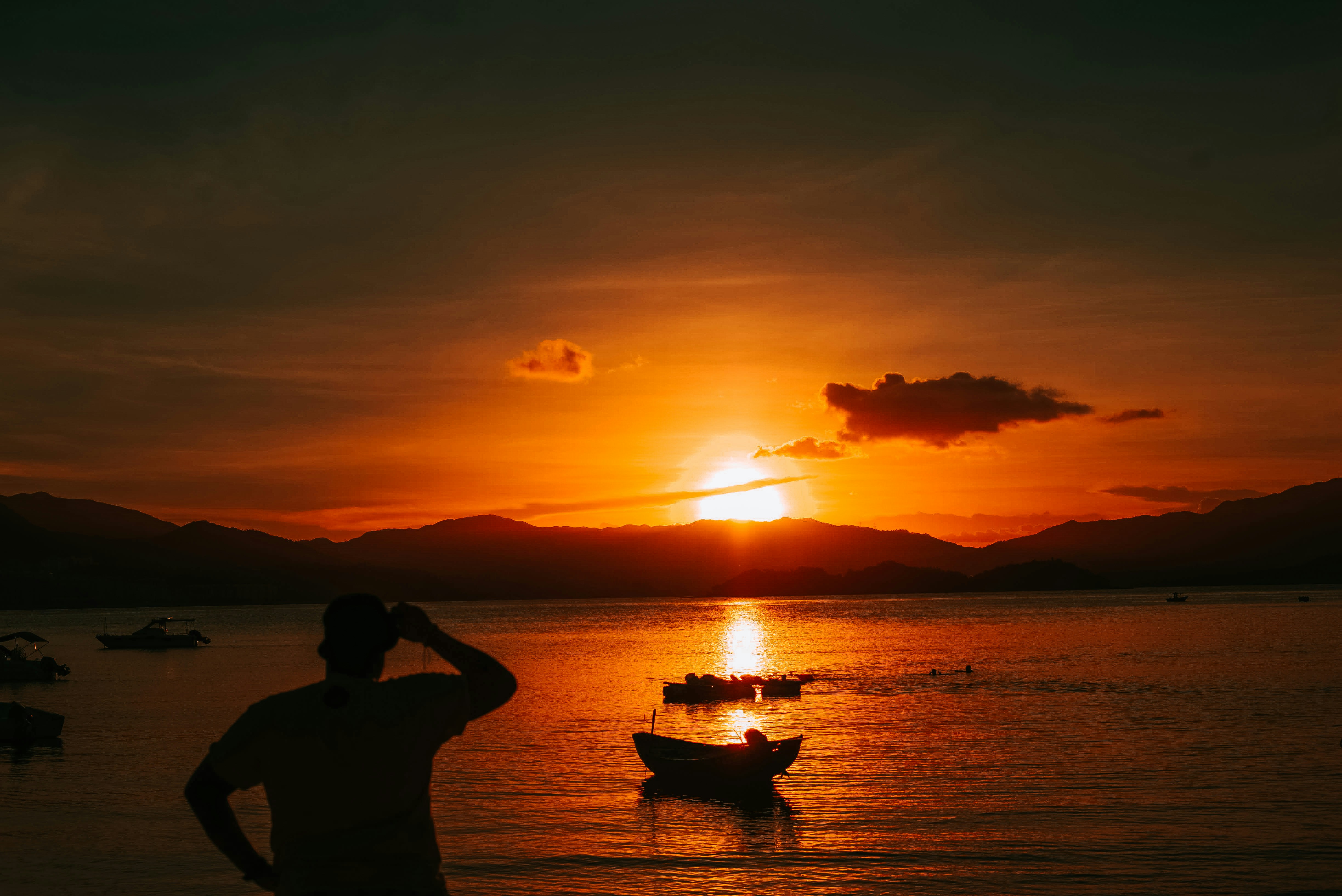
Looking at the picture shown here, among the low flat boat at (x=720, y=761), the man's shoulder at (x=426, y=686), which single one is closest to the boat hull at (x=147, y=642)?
the low flat boat at (x=720, y=761)

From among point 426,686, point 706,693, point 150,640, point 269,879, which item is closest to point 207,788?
point 269,879

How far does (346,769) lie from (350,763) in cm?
4

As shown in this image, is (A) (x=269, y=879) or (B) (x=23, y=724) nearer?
(A) (x=269, y=879)

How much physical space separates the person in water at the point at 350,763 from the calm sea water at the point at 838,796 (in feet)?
88.1

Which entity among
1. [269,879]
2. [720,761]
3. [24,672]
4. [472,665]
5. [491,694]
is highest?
[472,665]

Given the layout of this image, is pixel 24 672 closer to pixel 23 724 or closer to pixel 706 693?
pixel 23 724

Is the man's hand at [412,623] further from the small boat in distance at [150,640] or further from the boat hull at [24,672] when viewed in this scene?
the small boat in distance at [150,640]

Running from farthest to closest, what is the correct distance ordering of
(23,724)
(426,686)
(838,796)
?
(23,724), (838,796), (426,686)

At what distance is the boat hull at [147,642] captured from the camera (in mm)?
173125

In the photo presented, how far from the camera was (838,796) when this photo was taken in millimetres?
44281

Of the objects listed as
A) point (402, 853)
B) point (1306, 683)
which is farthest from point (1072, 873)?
point (1306, 683)

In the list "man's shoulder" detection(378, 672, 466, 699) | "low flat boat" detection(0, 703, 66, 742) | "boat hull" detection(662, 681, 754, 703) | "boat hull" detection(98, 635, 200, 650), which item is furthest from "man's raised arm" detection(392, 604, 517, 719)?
"boat hull" detection(98, 635, 200, 650)

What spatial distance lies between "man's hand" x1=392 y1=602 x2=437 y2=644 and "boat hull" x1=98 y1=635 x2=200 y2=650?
185672mm

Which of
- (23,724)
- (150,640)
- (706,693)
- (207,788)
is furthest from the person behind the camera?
(150,640)
